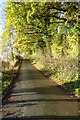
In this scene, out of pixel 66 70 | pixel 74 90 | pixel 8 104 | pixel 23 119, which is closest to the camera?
pixel 23 119

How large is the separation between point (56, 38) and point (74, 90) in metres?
13.2

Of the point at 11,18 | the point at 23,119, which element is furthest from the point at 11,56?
the point at 23,119

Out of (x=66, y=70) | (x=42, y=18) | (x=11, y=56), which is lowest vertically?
(x=11, y=56)

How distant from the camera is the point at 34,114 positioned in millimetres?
12570

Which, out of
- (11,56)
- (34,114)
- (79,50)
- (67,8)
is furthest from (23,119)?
(11,56)

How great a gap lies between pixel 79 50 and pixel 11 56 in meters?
32.9

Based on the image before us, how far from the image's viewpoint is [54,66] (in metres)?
30.0

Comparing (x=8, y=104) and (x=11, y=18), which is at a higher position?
(x=11, y=18)

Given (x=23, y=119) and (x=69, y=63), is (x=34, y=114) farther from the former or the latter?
(x=69, y=63)

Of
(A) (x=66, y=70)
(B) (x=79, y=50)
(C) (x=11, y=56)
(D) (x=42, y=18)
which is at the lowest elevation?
(C) (x=11, y=56)

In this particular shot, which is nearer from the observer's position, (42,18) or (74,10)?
(74,10)

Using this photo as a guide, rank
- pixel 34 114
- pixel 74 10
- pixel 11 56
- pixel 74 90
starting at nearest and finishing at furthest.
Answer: pixel 34 114
pixel 74 90
pixel 74 10
pixel 11 56

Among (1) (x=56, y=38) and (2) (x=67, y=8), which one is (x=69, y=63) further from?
(1) (x=56, y=38)

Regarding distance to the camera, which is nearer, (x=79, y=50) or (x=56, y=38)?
(x=79, y=50)
